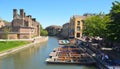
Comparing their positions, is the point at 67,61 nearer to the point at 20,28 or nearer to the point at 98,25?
the point at 98,25

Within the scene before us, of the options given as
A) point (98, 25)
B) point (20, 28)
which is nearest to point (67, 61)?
point (98, 25)

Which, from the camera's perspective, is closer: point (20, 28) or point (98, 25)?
point (98, 25)

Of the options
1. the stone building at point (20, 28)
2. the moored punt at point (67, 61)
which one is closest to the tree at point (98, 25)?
the stone building at point (20, 28)

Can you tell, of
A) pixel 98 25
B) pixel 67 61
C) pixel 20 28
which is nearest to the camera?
pixel 67 61

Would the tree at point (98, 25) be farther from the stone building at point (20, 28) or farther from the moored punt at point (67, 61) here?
the moored punt at point (67, 61)

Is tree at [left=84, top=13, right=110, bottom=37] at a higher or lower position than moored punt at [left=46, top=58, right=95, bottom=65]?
higher

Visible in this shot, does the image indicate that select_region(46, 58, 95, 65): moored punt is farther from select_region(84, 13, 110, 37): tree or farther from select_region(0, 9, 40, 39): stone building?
select_region(0, 9, 40, 39): stone building

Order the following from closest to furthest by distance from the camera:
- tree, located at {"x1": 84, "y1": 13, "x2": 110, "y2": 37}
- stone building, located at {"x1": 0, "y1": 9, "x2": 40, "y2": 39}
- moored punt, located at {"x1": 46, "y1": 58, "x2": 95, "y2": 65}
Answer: moored punt, located at {"x1": 46, "y1": 58, "x2": 95, "y2": 65} < tree, located at {"x1": 84, "y1": 13, "x2": 110, "y2": 37} < stone building, located at {"x1": 0, "y1": 9, "x2": 40, "y2": 39}

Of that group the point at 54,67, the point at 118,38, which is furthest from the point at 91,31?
the point at 54,67

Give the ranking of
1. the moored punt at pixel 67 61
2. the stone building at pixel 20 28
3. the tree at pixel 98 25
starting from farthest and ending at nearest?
1. the stone building at pixel 20 28
2. the tree at pixel 98 25
3. the moored punt at pixel 67 61

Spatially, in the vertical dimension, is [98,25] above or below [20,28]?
above

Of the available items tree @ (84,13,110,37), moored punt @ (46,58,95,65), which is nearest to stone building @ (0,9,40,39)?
tree @ (84,13,110,37)

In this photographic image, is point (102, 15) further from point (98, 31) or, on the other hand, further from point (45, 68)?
point (45, 68)

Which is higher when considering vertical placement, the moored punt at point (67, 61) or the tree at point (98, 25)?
the tree at point (98, 25)
